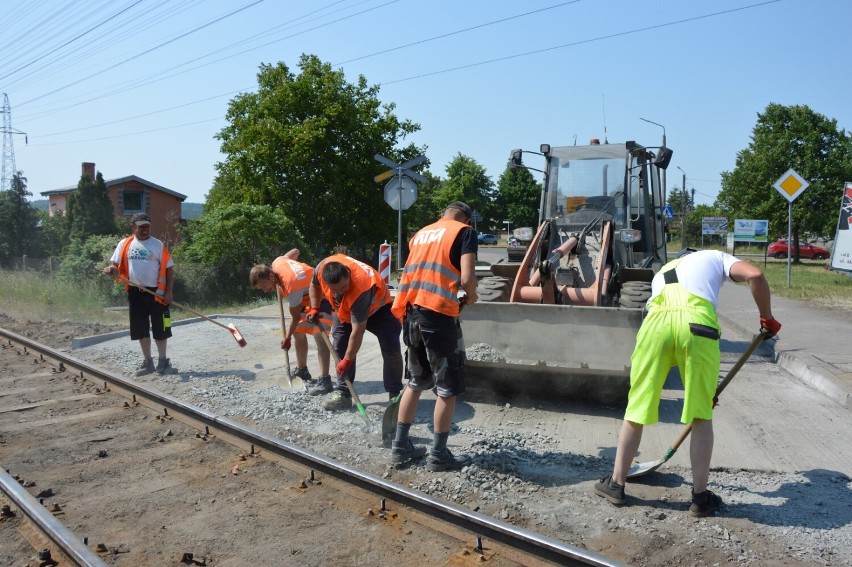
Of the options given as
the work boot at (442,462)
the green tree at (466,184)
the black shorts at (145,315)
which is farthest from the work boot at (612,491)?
the green tree at (466,184)

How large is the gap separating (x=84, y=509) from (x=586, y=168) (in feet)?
22.2

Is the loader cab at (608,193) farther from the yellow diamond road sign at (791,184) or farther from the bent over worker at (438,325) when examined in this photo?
the yellow diamond road sign at (791,184)

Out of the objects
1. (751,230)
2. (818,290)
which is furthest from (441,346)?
(751,230)

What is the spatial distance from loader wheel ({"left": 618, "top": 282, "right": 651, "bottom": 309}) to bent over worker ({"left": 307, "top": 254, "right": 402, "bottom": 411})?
2.37 metres

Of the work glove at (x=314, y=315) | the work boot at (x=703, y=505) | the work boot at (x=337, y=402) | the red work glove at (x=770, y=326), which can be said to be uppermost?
the red work glove at (x=770, y=326)

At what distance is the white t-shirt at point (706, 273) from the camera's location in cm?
438

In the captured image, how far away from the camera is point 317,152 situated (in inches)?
973

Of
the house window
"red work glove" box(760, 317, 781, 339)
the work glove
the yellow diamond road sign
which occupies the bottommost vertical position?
the work glove

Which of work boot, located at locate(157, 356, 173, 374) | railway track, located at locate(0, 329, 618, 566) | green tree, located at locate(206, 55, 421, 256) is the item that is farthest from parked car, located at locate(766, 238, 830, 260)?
railway track, located at locate(0, 329, 618, 566)

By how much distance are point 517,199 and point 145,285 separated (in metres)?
54.2

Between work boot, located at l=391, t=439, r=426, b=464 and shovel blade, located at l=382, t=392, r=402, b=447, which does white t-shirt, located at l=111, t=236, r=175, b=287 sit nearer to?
shovel blade, located at l=382, t=392, r=402, b=447

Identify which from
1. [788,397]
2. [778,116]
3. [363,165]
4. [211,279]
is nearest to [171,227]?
[363,165]

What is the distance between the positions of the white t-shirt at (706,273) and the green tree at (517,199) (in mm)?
53611

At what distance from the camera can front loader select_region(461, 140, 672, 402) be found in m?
6.73
